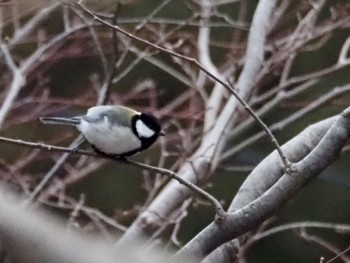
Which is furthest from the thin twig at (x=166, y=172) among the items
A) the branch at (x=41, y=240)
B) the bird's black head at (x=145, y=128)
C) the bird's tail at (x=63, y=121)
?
the branch at (x=41, y=240)

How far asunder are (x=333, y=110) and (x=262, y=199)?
3.21 metres

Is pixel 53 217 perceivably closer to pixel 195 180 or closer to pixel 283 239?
pixel 195 180

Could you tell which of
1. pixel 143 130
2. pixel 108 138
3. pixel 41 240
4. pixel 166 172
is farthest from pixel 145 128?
pixel 41 240

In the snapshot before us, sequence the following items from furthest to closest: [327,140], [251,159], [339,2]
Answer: [339,2] → [251,159] → [327,140]

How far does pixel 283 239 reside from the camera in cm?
479

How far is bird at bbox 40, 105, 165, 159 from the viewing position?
1.57 metres

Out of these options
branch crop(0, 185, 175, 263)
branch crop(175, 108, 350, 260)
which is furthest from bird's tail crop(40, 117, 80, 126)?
branch crop(0, 185, 175, 263)

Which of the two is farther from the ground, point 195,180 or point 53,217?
point 195,180

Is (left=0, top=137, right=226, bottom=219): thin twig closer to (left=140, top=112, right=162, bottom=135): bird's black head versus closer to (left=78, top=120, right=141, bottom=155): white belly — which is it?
(left=78, top=120, right=141, bottom=155): white belly

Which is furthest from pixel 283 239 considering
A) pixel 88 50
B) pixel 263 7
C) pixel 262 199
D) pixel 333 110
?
pixel 262 199

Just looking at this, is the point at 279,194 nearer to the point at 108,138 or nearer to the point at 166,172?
the point at 166,172

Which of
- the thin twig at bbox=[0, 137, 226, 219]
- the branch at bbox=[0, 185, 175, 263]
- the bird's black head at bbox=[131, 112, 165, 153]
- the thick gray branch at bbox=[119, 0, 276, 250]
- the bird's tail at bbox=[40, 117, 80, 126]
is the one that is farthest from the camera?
the thick gray branch at bbox=[119, 0, 276, 250]

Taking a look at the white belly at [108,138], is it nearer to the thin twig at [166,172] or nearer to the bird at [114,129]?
the bird at [114,129]

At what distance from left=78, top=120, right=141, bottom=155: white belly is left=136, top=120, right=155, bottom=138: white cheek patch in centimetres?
4
